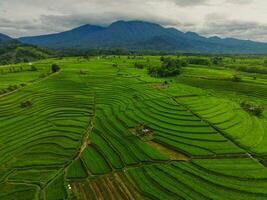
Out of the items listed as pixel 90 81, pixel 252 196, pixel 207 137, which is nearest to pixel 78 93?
pixel 90 81

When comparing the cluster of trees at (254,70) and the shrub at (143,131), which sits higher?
the cluster of trees at (254,70)

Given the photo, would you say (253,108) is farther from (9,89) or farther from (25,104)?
(9,89)

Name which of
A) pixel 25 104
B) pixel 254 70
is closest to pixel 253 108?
pixel 25 104

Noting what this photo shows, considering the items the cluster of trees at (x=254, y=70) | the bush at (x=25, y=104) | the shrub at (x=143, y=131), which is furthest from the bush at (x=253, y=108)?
the cluster of trees at (x=254, y=70)

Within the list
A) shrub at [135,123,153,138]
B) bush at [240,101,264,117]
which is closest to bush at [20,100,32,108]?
shrub at [135,123,153,138]

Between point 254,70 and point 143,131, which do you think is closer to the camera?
point 143,131

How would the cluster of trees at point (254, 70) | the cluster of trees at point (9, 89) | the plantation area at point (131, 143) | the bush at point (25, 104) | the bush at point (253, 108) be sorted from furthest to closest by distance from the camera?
the cluster of trees at point (254, 70), the cluster of trees at point (9, 89), the bush at point (25, 104), the bush at point (253, 108), the plantation area at point (131, 143)

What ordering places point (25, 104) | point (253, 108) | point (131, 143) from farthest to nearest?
1. point (25, 104)
2. point (253, 108)
3. point (131, 143)

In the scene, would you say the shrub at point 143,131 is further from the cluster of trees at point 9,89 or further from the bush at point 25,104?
the cluster of trees at point 9,89
